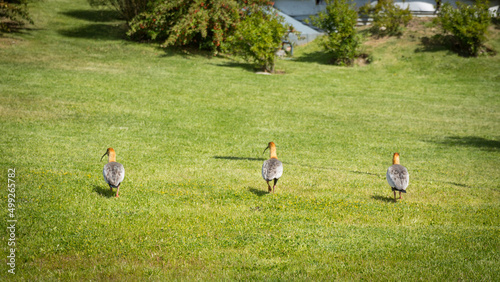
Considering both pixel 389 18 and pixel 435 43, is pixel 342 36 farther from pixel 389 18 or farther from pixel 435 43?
pixel 435 43

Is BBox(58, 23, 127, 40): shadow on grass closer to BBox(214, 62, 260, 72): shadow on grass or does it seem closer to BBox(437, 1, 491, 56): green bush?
BBox(214, 62, 260, 72): shadow on grass

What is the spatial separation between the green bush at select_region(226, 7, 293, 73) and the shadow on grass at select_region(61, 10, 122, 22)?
17488 mm

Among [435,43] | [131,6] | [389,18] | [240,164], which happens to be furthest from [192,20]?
[240,164]

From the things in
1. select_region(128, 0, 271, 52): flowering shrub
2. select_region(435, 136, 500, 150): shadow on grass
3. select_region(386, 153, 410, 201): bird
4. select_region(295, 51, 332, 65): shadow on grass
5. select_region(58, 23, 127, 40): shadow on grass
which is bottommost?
select_region(435, 136, 500, 150): shadow on grass

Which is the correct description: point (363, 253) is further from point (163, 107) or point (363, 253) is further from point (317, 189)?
point (163, 107)

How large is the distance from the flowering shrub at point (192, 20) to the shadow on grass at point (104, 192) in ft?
72.9

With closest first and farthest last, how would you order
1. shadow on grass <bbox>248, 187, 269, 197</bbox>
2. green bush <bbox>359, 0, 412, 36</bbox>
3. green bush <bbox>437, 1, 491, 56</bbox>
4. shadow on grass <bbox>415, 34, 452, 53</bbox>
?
shadow on grass <bbox>248, 187, 269, 197</bbox>
green bush <bbox>437, 1, 491, 56</bbox>
shadow on grass <bbox>415, 34, 452, 53</bbox>
green bush <bbox>359, 0, 412, 36</bbox>

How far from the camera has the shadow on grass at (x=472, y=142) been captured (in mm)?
17078

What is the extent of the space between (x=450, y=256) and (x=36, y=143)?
12.3 metres

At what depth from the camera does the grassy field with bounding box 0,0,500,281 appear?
6.31 metres

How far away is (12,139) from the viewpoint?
1347 cm

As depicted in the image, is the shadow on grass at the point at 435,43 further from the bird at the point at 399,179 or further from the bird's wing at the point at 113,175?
the bird's wing at the point at 113,175

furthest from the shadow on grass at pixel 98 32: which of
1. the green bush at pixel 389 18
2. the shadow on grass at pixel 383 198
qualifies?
the shadow on grass at pixel 383 198

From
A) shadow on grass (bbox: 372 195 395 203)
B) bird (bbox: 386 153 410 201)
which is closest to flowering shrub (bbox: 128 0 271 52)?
shadow on grass (bbox: 372 195 395 203)
